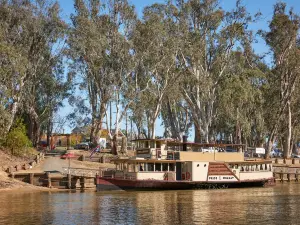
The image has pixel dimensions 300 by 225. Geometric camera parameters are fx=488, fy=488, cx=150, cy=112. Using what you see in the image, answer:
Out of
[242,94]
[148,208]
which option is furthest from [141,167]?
[242,94]

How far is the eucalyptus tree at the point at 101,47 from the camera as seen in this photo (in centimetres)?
6175

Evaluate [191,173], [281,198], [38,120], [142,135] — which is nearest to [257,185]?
[191,173]

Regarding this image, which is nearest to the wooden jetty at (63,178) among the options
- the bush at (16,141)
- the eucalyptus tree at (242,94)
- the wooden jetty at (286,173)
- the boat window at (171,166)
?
the boat window at (171,166)

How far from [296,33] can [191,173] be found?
33630mm

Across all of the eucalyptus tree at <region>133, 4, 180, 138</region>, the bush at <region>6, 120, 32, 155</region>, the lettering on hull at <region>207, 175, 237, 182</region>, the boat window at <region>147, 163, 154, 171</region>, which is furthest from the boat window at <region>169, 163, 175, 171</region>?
the bush at <region>6, 120, 32, 155</region>

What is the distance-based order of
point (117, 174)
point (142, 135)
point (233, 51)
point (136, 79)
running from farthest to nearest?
point (142, 135)
point (233, 51)
point (136, 79)
point (117, 174)

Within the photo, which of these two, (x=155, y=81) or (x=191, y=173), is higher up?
(x=155, y=81)

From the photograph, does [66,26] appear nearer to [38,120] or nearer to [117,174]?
[38,120]

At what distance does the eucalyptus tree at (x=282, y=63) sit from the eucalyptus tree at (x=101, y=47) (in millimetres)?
21081

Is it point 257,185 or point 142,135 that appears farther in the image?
point 142,135

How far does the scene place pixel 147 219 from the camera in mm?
26141

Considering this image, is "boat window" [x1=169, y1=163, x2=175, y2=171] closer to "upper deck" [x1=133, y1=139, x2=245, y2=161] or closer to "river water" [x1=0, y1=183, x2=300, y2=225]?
"upper deck" [x1=133, y1=139, x2=245, y2=161]

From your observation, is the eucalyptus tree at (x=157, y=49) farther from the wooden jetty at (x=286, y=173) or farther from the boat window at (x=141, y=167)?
the boat window at (x=141, y=167)

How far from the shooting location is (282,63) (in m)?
71.1
